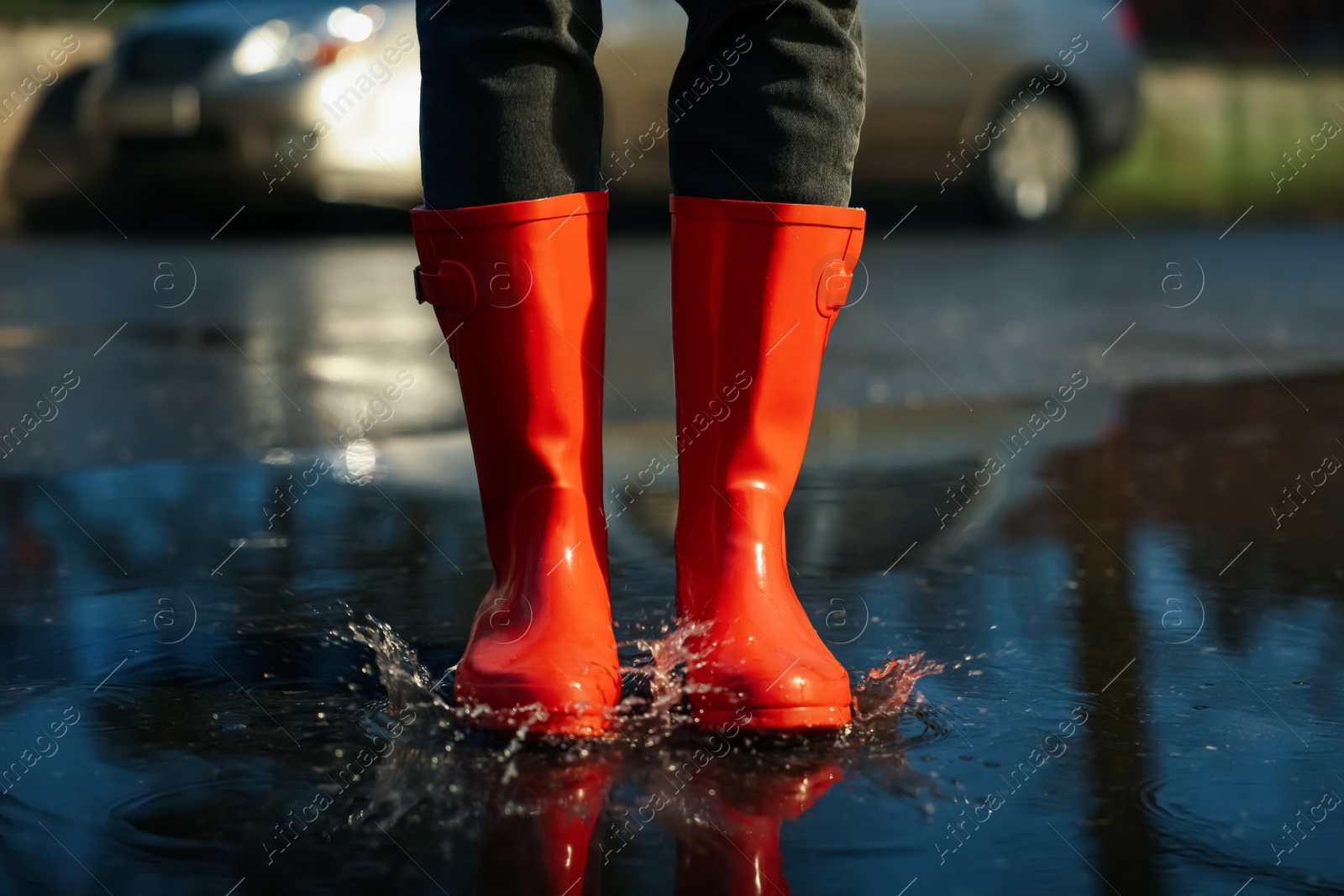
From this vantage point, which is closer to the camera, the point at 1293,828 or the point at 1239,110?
the point at 1293,828

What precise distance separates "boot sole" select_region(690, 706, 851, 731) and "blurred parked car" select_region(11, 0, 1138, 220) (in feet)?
17.9

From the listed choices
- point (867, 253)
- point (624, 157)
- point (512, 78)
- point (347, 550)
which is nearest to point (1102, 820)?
point (512, 78)

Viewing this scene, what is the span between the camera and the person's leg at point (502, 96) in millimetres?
1517

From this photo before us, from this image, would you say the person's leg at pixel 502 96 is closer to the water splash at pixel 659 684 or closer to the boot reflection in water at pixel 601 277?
the boot reflection in water at pixel 601 277

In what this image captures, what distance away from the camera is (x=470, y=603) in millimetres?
1875

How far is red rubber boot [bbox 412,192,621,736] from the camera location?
1.53m

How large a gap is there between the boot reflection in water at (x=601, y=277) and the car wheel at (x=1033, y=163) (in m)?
6.72

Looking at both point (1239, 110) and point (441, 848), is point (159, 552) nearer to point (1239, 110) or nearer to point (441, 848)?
point (441, 848)

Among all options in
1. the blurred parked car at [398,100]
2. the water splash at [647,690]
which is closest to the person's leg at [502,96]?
the water splash at [647,690]

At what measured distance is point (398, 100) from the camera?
268 inches

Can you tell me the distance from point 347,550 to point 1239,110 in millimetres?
9541

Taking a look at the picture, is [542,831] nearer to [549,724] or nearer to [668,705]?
[549,724]

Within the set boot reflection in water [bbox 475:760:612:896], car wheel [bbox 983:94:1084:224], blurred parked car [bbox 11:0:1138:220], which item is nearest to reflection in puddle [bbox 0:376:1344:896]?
boot reflection in water [bbox 475:760:612:896]

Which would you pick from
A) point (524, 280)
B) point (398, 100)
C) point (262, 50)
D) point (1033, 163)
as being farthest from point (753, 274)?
point (1033, 163)
